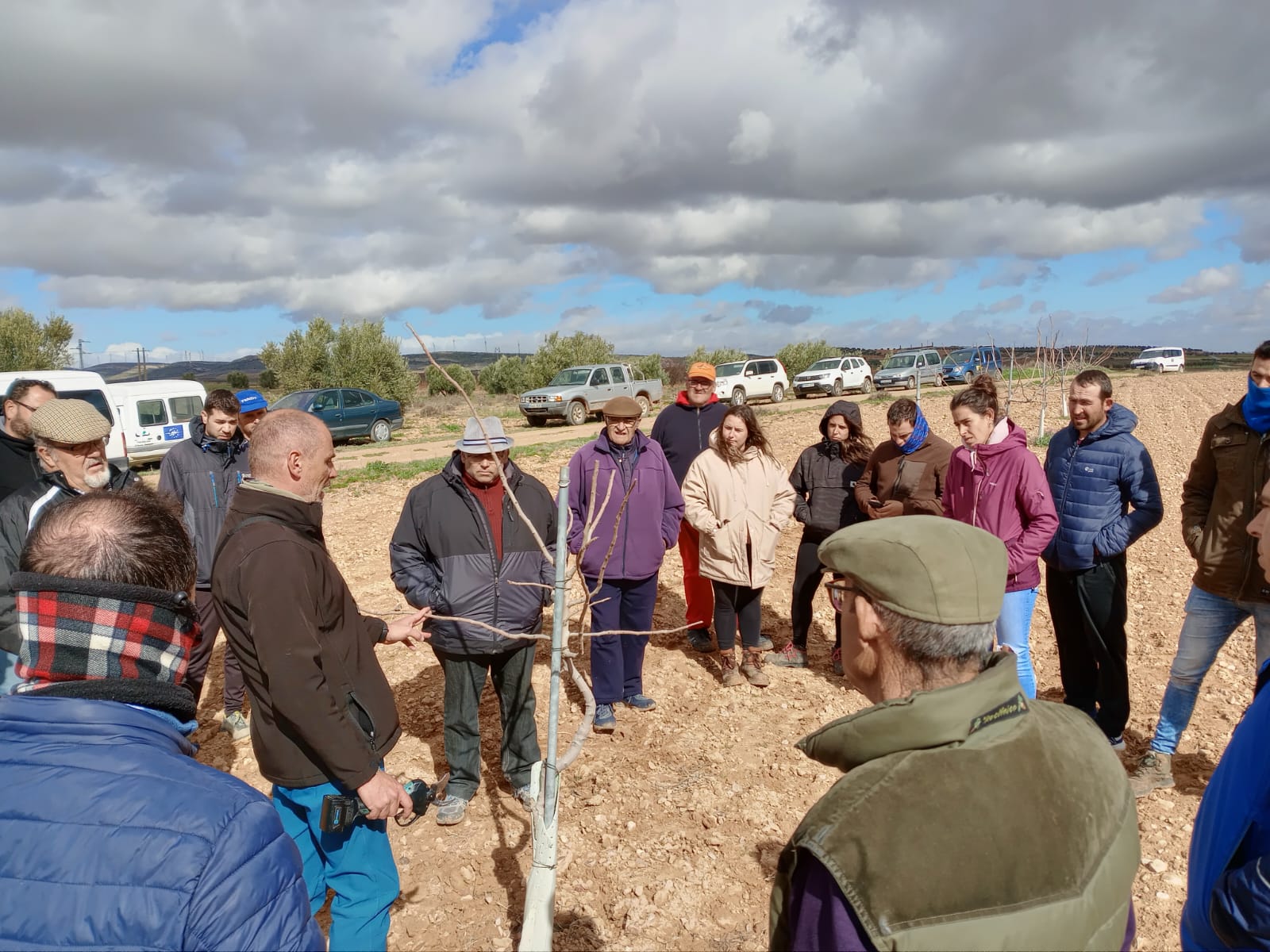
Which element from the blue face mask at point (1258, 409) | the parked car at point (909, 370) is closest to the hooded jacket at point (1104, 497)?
the blue face mask at point (1258, 409)

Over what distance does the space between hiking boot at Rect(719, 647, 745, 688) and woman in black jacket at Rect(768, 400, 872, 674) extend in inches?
25.8

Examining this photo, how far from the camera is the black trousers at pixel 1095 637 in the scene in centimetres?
376

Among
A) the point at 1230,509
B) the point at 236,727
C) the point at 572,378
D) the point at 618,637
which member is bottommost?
the point at 236,727

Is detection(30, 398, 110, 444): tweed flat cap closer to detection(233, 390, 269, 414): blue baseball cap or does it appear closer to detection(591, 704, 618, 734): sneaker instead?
detection(233, 390, 269, 414): blue baseball cap

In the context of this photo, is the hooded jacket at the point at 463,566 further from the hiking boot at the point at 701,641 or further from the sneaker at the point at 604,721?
the hiking boot at the point at 701,641

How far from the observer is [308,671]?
2131 mm

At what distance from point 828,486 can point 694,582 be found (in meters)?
1.22

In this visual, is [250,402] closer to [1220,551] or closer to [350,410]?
[1220,551]

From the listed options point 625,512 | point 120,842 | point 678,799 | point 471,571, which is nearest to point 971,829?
point 120,842

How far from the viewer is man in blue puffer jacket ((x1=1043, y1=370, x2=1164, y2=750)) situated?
3.66 m

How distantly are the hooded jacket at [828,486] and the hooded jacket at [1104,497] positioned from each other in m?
1.38

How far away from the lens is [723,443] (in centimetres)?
482

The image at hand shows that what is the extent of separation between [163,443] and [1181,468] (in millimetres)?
19142

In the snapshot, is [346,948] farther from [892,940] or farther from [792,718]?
[792,718]
